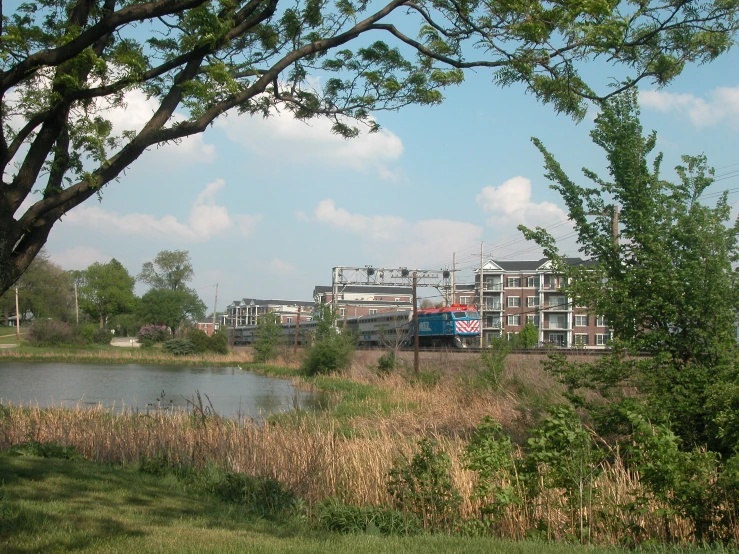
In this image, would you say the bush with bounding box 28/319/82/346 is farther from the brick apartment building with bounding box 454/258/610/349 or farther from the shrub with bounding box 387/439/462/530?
the shrub with bounding box 387/439/462/530

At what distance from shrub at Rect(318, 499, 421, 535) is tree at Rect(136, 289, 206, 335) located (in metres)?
74.2

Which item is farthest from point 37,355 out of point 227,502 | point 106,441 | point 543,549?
point 543,549

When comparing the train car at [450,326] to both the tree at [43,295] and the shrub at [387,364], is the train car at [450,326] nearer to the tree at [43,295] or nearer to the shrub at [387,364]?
the shrub at [387,364]

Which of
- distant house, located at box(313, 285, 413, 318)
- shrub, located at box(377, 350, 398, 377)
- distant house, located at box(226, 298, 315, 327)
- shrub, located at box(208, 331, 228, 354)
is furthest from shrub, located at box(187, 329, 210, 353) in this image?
distant house, located at box(226, 298, 315, 327)

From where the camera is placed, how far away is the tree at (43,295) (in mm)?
58906

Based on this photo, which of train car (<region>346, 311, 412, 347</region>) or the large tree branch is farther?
train car (<region>346, 311, 412, 347</region>)

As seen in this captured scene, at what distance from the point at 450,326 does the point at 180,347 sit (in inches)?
1035

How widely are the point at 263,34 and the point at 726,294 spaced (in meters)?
7.78

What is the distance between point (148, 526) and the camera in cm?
633

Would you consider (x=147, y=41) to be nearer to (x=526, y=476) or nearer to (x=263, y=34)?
(x=263, y=34)

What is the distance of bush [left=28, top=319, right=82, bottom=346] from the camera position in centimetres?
5663

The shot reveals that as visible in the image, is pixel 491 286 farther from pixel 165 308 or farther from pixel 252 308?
pixel 252 308

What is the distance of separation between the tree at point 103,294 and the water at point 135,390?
4990cm

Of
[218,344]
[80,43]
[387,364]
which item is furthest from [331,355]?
[80,43]
